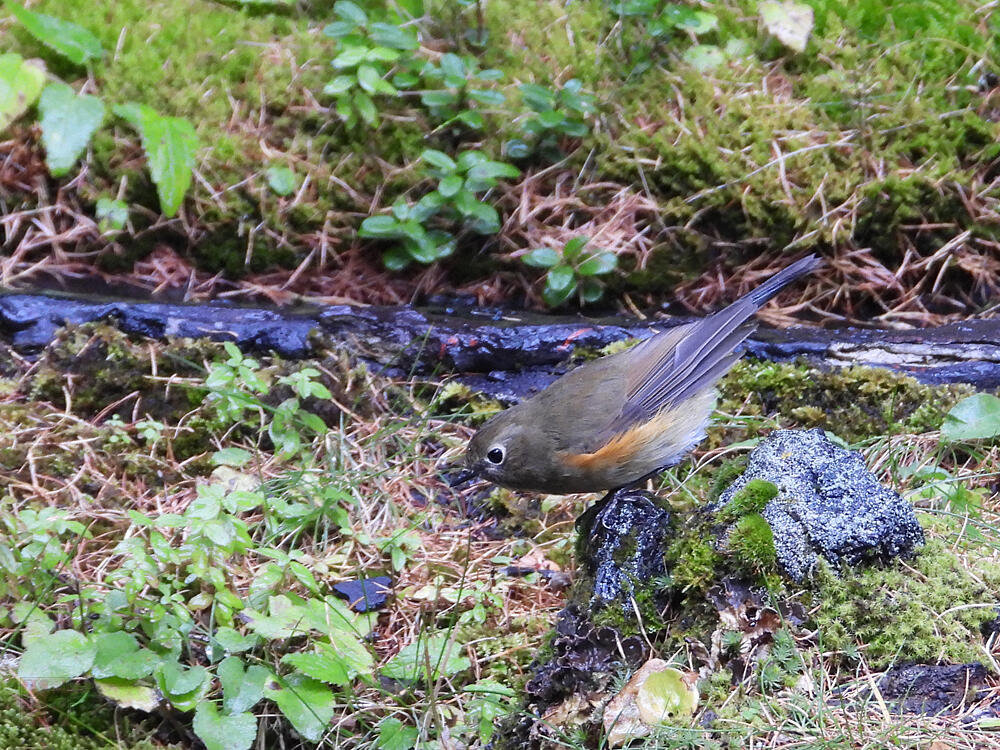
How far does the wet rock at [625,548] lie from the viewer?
3.25 meters

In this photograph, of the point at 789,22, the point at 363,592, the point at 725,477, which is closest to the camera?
the point at 725,477

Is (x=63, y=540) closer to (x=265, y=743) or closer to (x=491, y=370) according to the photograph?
(x=265, y=743)

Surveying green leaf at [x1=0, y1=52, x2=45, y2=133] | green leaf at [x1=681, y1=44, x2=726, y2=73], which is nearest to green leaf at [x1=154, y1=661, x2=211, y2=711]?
green leaf at [x1=0, y1=52, x2=45, y2=133]

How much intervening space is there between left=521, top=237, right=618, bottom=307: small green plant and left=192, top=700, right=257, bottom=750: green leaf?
2.95 m

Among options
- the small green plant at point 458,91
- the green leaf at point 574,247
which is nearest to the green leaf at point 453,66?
the small green plant at point 458,91

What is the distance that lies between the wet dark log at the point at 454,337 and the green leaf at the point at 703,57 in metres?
1.80

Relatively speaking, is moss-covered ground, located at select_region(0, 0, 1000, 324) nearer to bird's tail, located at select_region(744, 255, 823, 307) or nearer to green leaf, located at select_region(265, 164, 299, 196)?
green leaf, located at select_region(265, 164, 299, 196)

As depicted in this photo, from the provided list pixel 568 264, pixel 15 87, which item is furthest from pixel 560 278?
pixel 15 87

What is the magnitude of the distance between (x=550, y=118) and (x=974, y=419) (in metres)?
2.75

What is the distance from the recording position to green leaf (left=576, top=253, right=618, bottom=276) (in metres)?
5.33

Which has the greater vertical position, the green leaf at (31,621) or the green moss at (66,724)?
the green leaf at (31,621)

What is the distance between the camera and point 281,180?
5.55 m

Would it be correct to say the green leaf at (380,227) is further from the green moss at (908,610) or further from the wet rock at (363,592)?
the green moss at (908,610)

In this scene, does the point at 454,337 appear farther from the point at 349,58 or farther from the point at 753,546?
the point at 753,546
